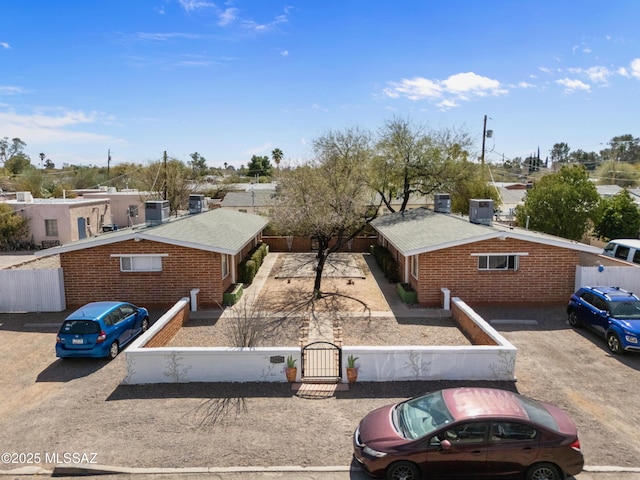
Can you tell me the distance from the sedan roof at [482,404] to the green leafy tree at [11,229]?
35.1 metres

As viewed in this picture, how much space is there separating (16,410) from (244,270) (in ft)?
41.4

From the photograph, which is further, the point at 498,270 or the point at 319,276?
the point at 319,276

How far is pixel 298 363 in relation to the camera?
38.9ft

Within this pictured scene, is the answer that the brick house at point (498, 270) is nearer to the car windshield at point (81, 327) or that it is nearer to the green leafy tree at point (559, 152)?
A: the car windshield at point (81, 327)

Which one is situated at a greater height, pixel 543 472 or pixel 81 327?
pixel 81 327

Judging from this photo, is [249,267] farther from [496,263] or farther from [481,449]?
[481,449]

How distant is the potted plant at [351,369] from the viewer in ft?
38.6

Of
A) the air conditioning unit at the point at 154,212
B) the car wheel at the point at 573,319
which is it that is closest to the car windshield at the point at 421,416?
the car wheel at the point at 573,319

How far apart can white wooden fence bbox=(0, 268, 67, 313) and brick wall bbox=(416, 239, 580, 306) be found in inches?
575

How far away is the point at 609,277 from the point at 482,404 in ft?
45.5

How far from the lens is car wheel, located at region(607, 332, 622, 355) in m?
13.6

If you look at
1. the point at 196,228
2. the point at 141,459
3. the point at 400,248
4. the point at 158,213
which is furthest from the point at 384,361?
the point at 158,213

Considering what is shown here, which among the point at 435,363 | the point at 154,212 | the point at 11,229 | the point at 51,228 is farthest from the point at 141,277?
the point at 11,229

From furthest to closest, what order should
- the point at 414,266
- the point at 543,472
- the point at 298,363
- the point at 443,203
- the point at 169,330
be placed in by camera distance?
1. the point at 443,203
2. the point at 414,266
3. the point at 169,330
4. the point at 298,363
5. the point at 543,472
